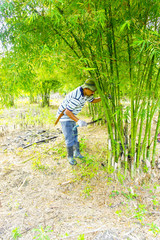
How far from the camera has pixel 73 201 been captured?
196cm

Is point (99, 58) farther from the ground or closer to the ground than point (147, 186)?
farther from the ground

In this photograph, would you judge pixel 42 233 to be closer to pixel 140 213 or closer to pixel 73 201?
pixel 73 201

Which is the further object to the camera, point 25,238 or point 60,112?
point 60,112

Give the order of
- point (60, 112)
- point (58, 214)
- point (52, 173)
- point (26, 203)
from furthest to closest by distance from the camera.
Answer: point (52, 173)
point (60, 112)
point (26, 203)
point (58, 214)

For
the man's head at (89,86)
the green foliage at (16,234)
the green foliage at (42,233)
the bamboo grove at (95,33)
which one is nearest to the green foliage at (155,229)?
the bamboo grove at (95,33)

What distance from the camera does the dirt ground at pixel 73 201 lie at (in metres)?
1.52

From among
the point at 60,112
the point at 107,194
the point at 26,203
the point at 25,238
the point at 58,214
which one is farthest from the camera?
the point at 60,112

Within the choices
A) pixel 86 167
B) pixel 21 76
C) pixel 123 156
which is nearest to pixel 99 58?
pixel 21 76

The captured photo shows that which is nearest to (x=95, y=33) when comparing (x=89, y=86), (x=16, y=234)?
(x=89, y=86)


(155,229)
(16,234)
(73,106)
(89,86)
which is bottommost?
Result: (155,229)

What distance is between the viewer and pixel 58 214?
1738 millimetres

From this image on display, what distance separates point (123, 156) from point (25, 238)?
57.8 inches

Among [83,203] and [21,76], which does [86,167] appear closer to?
[83,203]

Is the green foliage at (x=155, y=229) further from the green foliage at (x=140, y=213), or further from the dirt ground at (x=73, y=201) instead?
the green foliage at (x=140, y=213)
